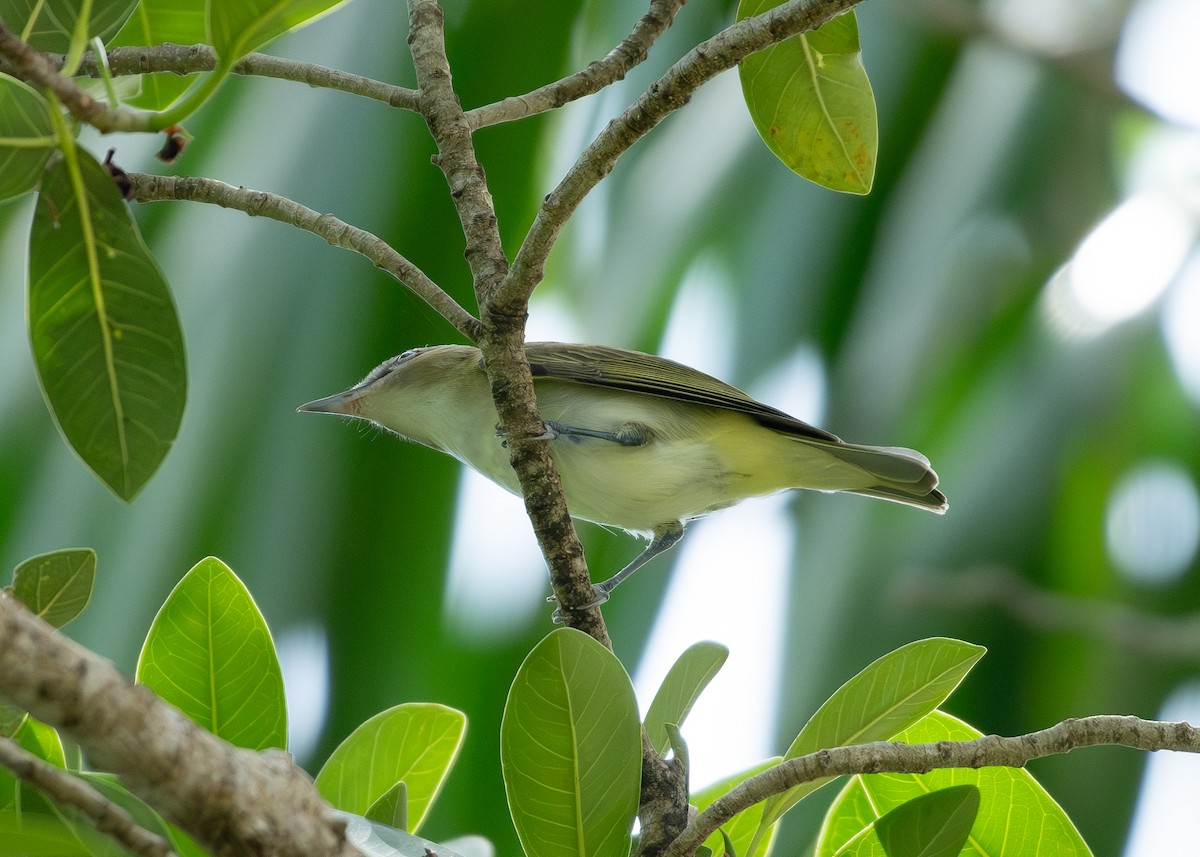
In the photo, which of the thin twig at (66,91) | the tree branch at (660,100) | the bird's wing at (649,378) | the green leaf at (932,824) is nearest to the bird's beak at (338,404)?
the bird's wing at (649,378)

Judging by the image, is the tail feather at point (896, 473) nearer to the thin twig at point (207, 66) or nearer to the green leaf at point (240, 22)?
the thin twig at point (207, 66)

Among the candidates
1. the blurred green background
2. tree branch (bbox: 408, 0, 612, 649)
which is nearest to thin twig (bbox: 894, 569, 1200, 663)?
the blurred green background

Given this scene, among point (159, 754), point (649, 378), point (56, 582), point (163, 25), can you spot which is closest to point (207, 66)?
point (163, 25)

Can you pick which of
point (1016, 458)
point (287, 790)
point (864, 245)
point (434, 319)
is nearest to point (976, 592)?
point (1016, 458)

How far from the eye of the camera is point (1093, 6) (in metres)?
4.18

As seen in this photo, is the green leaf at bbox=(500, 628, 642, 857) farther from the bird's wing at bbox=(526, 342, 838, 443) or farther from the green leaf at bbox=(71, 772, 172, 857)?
the bird's wing at bbox=(526, 342, 838, 443)

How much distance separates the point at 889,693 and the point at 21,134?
1.29 m

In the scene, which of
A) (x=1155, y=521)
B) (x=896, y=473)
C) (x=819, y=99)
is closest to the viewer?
(x=819, y=99)

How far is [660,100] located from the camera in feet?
4.75

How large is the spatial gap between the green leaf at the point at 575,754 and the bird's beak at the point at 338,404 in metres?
1.99

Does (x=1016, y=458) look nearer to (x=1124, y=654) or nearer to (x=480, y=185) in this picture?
(x=1124, y=654)

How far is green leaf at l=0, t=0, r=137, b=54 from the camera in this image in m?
1.26

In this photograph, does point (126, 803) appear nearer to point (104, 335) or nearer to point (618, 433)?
point (104, 335)

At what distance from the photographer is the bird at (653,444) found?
117 inches
